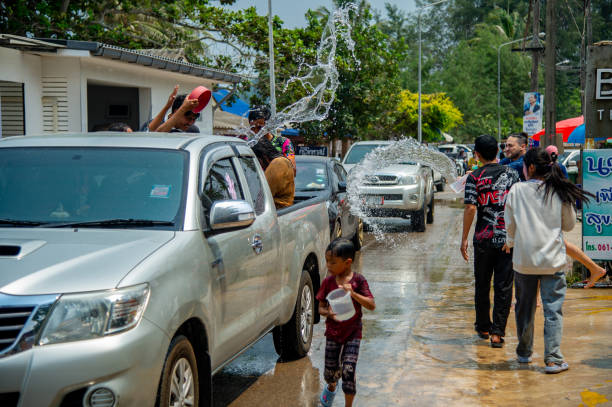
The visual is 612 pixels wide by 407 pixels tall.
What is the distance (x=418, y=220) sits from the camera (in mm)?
17047

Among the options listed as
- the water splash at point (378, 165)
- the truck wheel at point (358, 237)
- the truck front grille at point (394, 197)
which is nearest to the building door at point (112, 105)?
the water splash at point (378, 165)

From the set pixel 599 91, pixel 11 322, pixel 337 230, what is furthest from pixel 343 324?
pixel 599 91

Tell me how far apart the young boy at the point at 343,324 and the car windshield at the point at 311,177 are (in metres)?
6.95

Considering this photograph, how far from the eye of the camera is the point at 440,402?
558cm

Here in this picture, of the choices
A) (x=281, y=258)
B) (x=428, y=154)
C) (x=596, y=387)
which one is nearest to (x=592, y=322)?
(x=596, y=387)

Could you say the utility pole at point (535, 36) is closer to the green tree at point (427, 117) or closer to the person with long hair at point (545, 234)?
the green tree at point (427, 117)

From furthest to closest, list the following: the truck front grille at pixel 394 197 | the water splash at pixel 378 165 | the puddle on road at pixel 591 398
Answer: the water splash at pixel 378 165
the truck front grille at pixel 394 197
the puddle on road at pixel 591 398

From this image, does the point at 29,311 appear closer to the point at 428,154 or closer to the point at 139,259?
the point at 139,259

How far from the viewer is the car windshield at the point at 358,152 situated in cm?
1886

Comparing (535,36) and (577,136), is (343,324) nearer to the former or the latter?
(577,136)

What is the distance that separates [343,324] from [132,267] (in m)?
1.88

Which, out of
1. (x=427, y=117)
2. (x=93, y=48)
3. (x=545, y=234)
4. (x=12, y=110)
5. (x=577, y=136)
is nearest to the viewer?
(x=545, y=234)

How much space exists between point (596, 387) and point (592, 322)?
2.33 meters

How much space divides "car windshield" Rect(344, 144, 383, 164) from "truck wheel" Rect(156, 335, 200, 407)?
14598 millimetres
